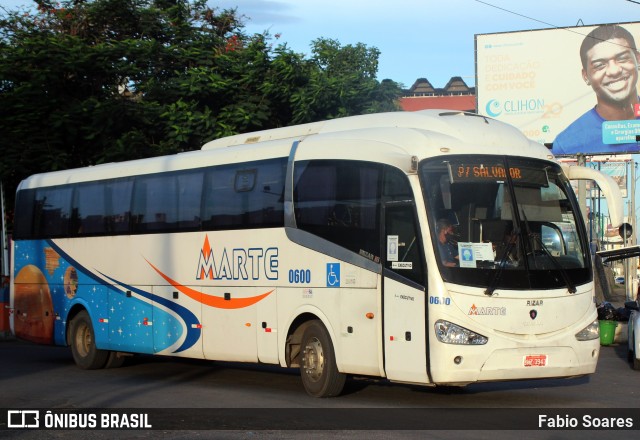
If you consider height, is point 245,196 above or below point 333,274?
→ above

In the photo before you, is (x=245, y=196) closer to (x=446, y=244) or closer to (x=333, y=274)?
(x=333, y=274)

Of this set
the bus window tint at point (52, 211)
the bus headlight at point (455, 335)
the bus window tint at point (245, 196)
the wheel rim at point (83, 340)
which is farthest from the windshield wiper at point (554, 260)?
the bus window tint at point (52, 211)

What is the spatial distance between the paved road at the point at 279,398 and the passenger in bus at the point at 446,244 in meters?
1.76

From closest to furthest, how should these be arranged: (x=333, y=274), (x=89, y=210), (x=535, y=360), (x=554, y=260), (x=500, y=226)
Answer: (x=535, y=360) < (x=500, y=226) < (x=554, y=260) < (x=333, y=274) < (x=89, y=210)

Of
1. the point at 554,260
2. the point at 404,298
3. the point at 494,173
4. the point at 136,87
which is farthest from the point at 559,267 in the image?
the point at 136,87

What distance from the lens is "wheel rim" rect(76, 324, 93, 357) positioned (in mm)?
19188

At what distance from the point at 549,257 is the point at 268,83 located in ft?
62.5

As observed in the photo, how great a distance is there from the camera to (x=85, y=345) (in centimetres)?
1925

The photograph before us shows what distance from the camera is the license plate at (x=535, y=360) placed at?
12184 millimetres

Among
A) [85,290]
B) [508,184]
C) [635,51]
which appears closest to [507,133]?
[508,184]

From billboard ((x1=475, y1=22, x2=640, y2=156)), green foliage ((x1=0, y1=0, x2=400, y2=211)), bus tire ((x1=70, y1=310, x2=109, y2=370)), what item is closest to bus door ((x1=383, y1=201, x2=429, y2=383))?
bus tire ((x1=70, y1=310, x2=109, y2=370))

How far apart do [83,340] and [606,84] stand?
23.2 meters

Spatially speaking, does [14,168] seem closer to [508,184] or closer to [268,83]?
[268,83]

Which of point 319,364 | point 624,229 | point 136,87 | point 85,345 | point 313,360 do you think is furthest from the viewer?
point 136,87
